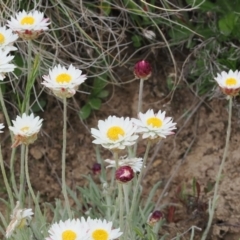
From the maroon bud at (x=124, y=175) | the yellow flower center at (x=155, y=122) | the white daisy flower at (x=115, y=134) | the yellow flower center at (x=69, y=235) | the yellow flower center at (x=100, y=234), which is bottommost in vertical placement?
the yellow flower center at (x=69, y=235)

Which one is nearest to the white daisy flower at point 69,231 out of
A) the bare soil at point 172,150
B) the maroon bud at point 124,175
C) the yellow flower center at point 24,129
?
the maroon bud at point 124,175

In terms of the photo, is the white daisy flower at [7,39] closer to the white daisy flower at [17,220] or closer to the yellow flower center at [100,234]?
the white daisy flower at [17,220]

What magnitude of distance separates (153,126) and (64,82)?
0.72 ft

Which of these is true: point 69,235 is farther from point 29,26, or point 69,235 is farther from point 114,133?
point 29,26

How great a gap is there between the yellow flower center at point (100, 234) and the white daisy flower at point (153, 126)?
8.7 inches

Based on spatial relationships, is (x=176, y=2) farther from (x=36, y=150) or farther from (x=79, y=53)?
(x=36, y=150)

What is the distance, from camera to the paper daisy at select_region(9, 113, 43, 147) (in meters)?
1.47

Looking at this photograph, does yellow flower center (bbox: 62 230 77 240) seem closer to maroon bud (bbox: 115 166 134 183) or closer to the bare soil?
maroon bud (bbox: 115 166 134 183)

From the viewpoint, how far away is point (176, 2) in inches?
89.2

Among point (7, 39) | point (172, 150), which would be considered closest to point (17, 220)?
point (7, 39)

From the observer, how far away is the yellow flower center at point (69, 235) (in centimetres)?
134

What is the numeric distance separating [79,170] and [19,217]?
0.71 metres

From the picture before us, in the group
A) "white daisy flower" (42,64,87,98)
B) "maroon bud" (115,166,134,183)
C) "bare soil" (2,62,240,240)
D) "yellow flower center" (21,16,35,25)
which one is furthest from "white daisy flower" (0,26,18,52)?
"bare soil" (2,62,240,240)

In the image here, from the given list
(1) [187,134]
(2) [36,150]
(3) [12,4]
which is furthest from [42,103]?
(1) [187,134]
